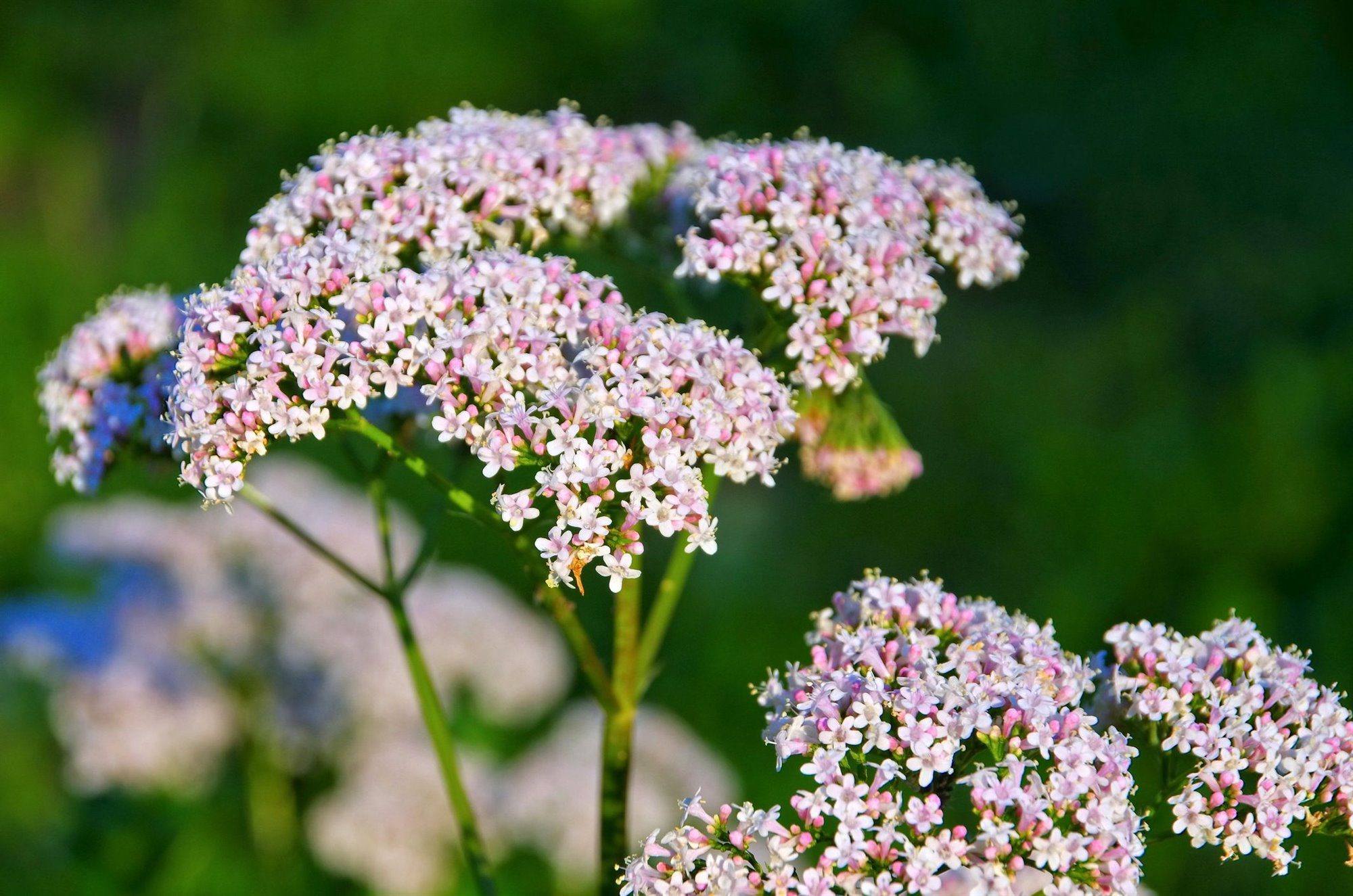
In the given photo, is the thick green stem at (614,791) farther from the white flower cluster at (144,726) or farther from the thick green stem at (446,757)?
the white flower cluster at (144,726)

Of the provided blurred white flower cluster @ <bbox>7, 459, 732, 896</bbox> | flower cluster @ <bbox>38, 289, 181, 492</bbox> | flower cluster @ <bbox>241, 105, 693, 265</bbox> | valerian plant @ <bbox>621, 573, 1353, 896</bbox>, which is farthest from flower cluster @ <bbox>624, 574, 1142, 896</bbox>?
blurred white flower cluster @ <bbox>7, 459, 732, 896</bbox>

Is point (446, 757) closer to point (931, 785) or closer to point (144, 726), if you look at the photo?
point (931, 785)

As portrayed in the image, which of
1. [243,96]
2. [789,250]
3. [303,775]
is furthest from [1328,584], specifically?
[243,96]

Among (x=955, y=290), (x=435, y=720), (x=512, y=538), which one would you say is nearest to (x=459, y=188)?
(x=512, y=538)

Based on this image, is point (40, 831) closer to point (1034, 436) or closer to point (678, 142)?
point (678, 142)

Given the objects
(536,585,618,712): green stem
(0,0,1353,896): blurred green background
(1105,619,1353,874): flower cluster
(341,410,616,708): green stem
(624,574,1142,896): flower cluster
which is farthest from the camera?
(0,0,1353,896): blurred green background

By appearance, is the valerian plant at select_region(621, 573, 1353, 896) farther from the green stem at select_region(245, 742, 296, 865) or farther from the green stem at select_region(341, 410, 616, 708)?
the green stem at select_region(245, 742, 296, 865)
